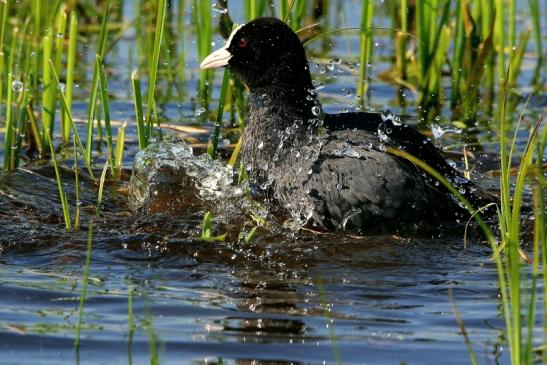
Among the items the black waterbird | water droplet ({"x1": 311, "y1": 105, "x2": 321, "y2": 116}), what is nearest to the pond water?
the black waterbird

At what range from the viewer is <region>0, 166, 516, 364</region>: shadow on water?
3.23m

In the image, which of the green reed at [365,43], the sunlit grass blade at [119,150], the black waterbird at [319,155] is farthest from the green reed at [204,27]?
the green reed at [365,43]

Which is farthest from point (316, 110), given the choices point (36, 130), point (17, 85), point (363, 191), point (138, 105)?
point (36, 130)

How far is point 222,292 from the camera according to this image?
3.83 metres

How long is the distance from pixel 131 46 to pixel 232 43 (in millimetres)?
3512

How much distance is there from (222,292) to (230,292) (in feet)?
0.09

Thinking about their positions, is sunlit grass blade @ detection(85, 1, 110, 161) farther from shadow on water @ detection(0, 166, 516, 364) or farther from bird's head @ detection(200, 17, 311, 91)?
bird's head @ detection(200, 17, 311, 91)

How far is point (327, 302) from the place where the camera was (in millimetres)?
3695

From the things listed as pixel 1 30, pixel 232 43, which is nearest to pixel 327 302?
pixel 232 43

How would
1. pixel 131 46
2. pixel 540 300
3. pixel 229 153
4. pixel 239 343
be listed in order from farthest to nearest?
pixel 131 46
pixel 229 153
pixel 540 300
pixel 239 343

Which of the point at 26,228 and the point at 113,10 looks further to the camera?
A: the point at 113,10

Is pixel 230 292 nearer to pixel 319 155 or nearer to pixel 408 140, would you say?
pixel 319 155

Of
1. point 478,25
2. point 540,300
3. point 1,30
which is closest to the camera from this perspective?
point 540,300

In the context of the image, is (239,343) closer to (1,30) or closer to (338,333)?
(338,333)
